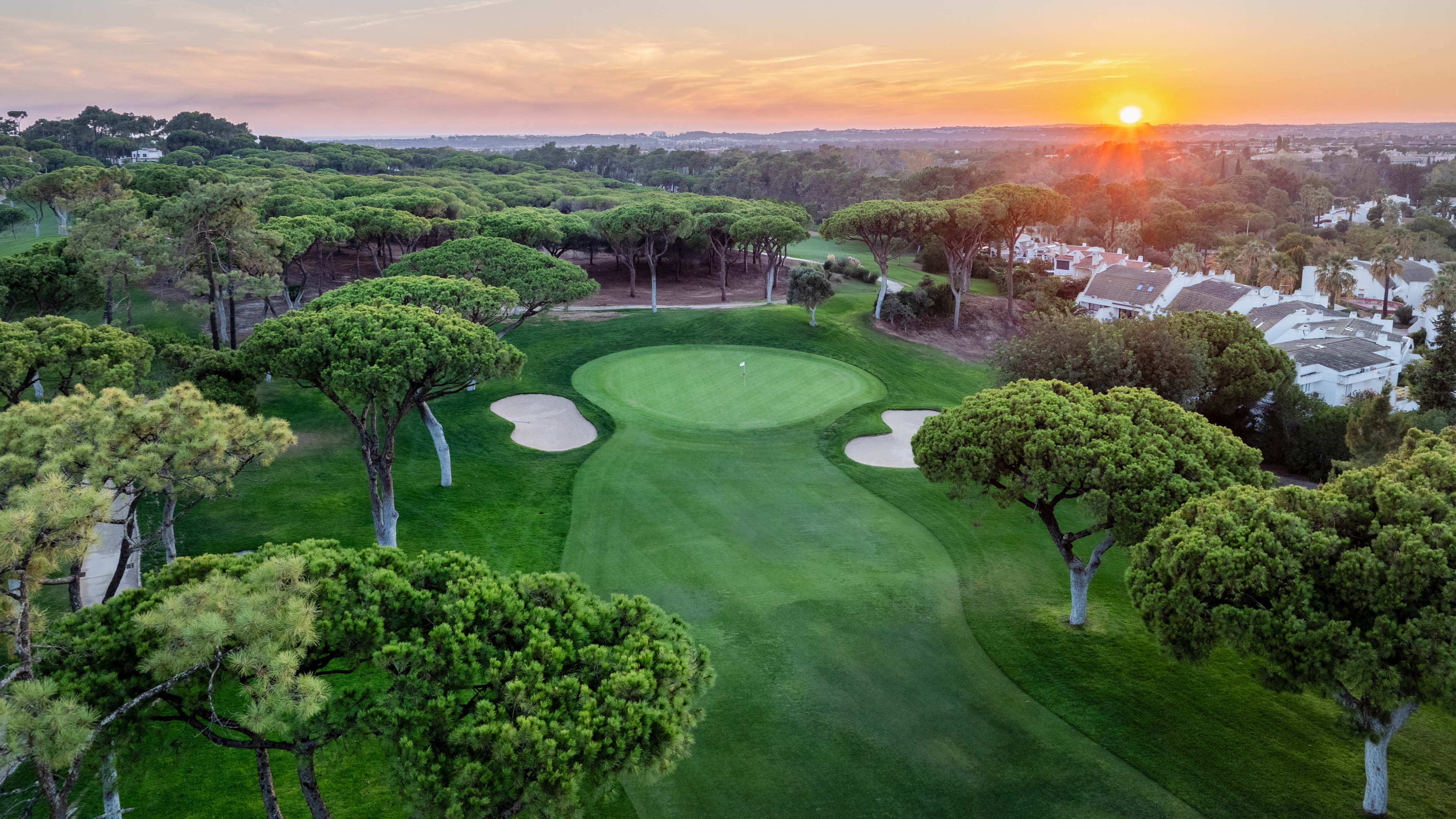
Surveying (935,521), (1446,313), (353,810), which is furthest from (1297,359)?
(353,810)

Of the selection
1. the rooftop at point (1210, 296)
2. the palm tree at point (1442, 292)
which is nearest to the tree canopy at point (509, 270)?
the rooftop at point (1210, 296)

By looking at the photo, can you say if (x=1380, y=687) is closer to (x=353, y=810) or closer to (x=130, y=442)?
(x=353, y=810)

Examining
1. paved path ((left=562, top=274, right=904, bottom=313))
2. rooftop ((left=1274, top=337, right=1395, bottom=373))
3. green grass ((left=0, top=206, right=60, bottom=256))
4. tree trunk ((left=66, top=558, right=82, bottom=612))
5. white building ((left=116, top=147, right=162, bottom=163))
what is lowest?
rooftop ((left=1274, top=337, right=1395, bottom=373))

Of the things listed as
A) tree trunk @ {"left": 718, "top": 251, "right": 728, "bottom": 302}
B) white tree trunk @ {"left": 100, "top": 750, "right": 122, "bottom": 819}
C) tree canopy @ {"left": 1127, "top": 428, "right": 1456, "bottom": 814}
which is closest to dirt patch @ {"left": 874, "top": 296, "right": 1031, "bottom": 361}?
tree trunk @ {"left": 718, "top": 251, "right": 728, "bottom": 302}

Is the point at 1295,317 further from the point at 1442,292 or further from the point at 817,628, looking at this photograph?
the point at 817,628

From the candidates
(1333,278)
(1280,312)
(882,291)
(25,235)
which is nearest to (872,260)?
(882,291)

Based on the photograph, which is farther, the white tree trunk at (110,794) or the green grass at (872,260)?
the green grass at (872,260)

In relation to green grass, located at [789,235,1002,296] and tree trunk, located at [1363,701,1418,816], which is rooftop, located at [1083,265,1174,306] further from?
tree trunk, located at [1363,701,1418,816]

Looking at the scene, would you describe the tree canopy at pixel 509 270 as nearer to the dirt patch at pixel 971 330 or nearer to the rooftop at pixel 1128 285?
the dirt patch at pixel 971 330
